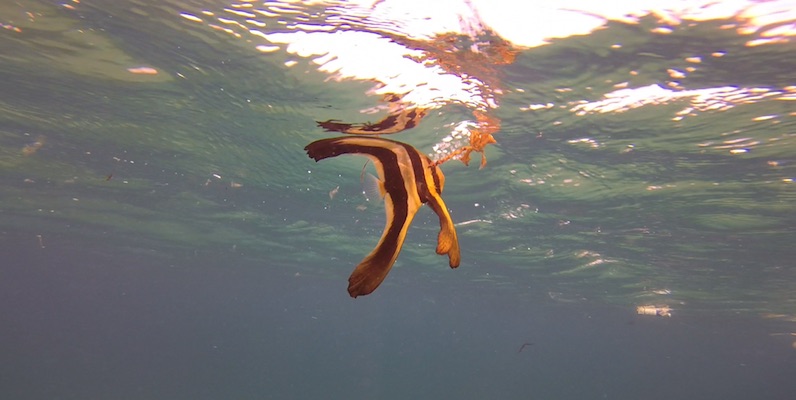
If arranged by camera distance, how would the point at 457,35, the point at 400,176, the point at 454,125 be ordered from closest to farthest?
the point at 400,176 → the point at 457,35 → the point at 454,125

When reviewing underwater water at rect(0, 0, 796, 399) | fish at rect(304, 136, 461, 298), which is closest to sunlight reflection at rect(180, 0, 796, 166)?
underwater water at rect(0, 0, 796, 399)

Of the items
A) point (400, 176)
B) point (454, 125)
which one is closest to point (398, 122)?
point (454, 125)

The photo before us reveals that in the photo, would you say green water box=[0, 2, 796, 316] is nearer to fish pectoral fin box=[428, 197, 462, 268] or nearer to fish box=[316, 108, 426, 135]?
fish box=[316, 108, 426, 135]

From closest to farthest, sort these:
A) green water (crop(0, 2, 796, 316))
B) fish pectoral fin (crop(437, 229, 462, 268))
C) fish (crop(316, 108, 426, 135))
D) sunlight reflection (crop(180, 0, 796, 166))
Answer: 1. fish pectoral fin (crop(437, 229, 462, 268))
2. sunlight reflection (crop(180, 0, 796, 166))
3. green water (crop(0, 2, 796, 316))
4. fish (crop(316, 108, 426, 135))

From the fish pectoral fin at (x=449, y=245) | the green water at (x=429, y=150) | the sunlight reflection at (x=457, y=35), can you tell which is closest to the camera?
the fish pectoral fin at (x=449, y=245)

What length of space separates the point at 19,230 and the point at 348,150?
53152mm

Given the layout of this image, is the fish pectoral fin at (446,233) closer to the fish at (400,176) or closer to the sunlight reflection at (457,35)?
the fish at (400,176)

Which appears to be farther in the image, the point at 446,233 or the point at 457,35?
the point at 457,35

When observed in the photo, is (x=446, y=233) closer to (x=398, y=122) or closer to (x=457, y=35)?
(x=457, y=35)

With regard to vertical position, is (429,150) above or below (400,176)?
below

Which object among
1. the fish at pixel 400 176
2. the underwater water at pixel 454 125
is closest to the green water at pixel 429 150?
the underwater water at pixel 454 125

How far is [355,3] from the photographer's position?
25.5ft

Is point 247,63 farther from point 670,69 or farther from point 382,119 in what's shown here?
point 670,69

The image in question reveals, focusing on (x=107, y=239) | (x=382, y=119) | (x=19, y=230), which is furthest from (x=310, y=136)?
(x=19, y=230)
